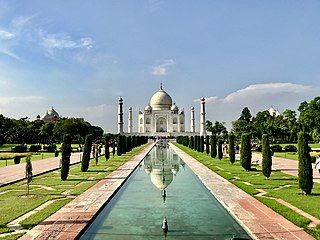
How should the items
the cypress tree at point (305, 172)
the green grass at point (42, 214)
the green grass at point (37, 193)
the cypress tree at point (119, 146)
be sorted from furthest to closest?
1. the cypress tree at point (119, 146)
2. the cypress tree at point (305, 172)
3. the green grass at point (37, 193)
4. the green grass at point (42, 214)

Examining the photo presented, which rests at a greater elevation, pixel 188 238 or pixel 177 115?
pixel 177 115

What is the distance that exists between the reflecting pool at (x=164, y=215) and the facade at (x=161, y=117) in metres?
65.4

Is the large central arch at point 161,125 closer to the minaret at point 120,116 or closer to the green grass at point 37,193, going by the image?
the minaret at point 120,116

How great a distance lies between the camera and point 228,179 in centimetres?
1140

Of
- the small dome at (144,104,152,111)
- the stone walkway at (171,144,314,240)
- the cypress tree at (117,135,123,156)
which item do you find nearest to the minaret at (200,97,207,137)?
the small dome at (144,104,152,111)

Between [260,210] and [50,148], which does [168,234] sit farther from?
[50,148]

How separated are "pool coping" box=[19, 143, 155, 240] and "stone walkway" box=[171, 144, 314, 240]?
2.37 meters

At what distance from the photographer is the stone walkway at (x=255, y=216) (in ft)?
17.4

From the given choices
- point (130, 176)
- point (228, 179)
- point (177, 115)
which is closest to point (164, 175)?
point (130, 176)

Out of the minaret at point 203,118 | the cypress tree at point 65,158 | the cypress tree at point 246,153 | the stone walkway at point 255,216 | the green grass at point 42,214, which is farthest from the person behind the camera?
the minaret at point 203,118

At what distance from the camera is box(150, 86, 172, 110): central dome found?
3039 inches

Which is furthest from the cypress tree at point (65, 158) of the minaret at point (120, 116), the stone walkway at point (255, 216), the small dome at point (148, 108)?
the small dome at point (148, 108)

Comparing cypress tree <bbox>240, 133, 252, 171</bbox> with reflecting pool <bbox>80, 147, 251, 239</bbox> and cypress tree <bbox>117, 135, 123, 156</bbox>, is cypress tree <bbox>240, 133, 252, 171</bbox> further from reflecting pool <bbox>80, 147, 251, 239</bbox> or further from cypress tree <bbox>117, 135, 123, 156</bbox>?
cypress tree <bbox>117, 135, 123, 156</bbox>

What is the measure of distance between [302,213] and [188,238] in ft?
7.85
